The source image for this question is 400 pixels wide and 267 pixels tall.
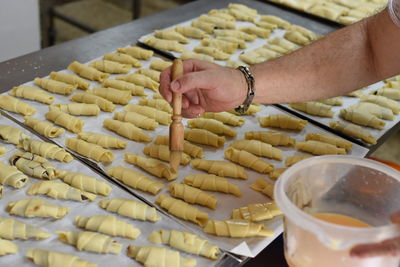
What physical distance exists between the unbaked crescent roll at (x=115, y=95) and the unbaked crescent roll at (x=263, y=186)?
704 millimetres

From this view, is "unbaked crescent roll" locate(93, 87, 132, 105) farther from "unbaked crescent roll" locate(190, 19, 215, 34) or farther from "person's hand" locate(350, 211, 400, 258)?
"person's hand" locate(350, 211, 400, 258)

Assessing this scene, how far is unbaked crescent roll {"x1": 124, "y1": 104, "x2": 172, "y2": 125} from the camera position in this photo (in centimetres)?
213

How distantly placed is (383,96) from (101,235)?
4.87 feet

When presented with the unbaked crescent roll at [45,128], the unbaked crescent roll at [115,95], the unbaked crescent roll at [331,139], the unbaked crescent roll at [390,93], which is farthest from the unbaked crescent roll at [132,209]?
the unbaked crescent roll at [390,93]

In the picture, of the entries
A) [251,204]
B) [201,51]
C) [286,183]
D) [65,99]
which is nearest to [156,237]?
[251,204]

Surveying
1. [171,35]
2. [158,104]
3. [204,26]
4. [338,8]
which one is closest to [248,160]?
[158,104]

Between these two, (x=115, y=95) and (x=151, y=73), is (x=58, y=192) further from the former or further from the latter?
(x=151, y=73)

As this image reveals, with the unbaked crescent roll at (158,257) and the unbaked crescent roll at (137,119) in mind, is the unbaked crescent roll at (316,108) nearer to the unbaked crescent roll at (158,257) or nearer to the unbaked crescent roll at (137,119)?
the unbaked crescent roll at (137,119)

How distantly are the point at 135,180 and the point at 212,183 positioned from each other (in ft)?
0.84

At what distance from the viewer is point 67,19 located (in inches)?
179

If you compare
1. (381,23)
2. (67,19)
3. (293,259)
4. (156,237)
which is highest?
(381,23)

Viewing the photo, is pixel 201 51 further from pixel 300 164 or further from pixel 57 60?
pixel 300 164

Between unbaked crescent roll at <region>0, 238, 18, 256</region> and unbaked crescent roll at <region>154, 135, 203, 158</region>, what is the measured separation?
69 centimetres

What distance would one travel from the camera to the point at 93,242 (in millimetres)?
1490
